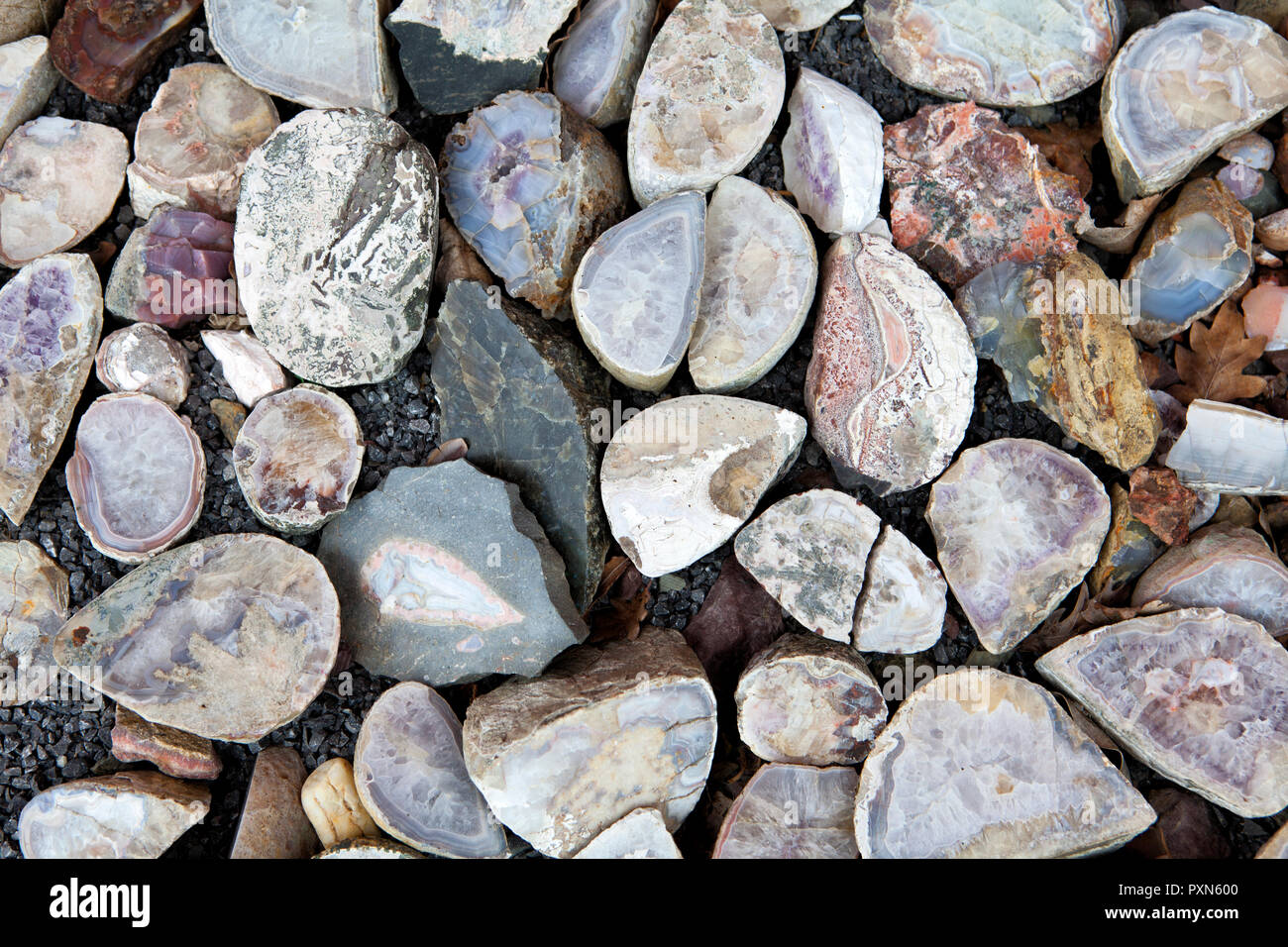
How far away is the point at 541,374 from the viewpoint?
6.93 feet

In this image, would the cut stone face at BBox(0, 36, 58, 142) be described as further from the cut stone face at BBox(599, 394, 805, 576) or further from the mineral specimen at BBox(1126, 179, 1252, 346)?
the mineral specimen at BBox(1126, 179, 1252, 346)

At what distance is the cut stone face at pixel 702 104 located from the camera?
215cm

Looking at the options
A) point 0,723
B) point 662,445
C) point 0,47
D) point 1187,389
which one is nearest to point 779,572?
point 662,445

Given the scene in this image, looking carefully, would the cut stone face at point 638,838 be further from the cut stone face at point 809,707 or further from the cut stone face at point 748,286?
the cut stone face at point 748,286

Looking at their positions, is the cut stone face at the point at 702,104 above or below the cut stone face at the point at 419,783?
above

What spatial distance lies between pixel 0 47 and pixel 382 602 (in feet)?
5.62

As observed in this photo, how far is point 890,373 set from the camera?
206cm

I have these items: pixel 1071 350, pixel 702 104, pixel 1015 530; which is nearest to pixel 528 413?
pixel 702 104

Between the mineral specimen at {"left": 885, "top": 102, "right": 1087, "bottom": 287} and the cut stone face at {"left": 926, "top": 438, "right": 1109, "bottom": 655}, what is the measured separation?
0.49 m

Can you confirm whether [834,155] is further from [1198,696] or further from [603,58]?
[1198,696]

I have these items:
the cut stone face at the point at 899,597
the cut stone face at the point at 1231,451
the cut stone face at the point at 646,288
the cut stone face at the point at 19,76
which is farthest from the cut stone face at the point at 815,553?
the cut stone face at the point at 19,76

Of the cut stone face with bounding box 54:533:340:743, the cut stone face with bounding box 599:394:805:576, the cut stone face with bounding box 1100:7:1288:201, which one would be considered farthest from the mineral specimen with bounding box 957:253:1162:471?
the cut stone face with bounding box 54:533:340:743

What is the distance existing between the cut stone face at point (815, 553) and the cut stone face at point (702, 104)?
33.0 inches

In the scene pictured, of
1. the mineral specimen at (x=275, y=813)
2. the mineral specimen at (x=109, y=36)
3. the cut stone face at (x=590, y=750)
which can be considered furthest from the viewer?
the mineral specimen at (x=109, y=36)
